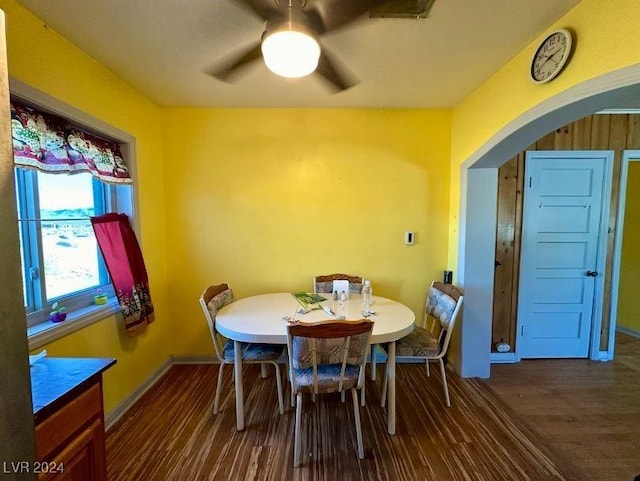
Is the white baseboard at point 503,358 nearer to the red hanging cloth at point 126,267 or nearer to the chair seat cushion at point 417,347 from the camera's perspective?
the chair seat cushion at point 417,347

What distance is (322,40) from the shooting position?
1.77m

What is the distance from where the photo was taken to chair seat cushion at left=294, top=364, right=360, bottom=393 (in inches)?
70.3

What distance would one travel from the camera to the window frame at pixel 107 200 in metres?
1.57

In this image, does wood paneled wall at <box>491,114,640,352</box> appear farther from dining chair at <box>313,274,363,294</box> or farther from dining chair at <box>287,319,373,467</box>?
dining chair at <box>287,319,373,467</box>

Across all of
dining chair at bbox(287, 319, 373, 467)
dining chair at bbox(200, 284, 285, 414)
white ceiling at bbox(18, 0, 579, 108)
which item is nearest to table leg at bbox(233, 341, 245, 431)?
dining chair at bbox(200, 284, 285, 414)

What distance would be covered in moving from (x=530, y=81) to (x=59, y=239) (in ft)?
10.6

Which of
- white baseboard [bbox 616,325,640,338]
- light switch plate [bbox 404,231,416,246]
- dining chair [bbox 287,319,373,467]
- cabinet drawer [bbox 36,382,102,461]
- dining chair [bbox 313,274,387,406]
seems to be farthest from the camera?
white baseboard [bbox 616,325,640,338]

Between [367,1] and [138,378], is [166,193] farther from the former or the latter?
[367,1]

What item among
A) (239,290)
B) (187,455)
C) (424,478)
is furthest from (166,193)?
(424,478)

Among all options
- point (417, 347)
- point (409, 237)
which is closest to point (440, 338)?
point (417, 347)

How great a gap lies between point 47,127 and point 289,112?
1837mm

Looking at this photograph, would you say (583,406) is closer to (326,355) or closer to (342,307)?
(342,307)

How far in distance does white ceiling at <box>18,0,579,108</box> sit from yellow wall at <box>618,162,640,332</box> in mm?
3069

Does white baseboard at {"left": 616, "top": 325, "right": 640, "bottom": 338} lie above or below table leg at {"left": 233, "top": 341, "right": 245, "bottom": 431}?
below
